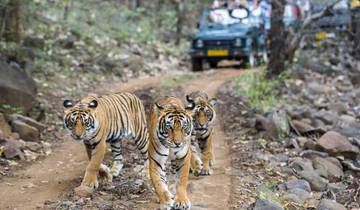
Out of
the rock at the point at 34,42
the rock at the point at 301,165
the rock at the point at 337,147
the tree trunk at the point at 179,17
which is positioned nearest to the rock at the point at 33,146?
the rock at the point at 301,165

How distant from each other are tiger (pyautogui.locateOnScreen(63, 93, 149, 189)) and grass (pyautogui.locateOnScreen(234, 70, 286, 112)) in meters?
5.95

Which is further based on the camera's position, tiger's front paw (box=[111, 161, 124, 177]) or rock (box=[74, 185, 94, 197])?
tiger's front paw (box=[111, 161, 124, 177])

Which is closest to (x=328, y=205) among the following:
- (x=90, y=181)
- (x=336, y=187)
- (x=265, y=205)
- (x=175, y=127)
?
(x=265, y=205)

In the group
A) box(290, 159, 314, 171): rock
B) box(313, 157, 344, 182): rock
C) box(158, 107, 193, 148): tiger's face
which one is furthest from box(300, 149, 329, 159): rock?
box(158, 107, 193, 148): tiger's face

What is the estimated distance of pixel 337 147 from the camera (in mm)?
10844

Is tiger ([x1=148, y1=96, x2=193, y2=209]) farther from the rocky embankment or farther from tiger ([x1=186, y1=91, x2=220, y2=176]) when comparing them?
tiger ([x1=186, y1=91, x2=220, y2=176])

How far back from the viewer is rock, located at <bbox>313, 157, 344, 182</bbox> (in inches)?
380

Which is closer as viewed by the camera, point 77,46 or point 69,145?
point 69,145

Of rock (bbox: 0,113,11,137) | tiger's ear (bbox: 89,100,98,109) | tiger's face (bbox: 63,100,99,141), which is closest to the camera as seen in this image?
tiger's face (bbox: 63,100,99,141)

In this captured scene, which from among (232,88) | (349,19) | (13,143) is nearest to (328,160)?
(13,143)

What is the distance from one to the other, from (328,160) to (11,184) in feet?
16.5

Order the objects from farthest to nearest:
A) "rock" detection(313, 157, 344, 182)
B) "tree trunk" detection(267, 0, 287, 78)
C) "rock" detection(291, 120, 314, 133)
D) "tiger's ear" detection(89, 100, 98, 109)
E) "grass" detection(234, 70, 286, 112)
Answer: "tree trunk" detection(267, 0, 287, 78)
"grass" detection(234, 70, 286, 112)
"rock" detection(291, 120, 314, 133)
"rock" detection(313, 157, 344, 182)
"tiger's ear" detection(89, 100, 98, 109)

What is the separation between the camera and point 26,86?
12.0 m

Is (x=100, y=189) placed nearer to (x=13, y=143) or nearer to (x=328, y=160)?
(x=13, y=143)
